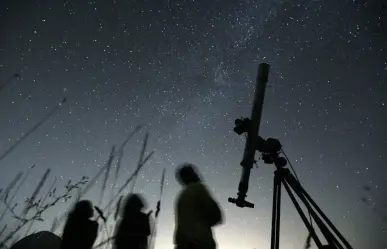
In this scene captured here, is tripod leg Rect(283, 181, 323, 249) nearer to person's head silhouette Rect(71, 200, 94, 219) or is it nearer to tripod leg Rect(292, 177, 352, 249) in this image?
tripod leg Rect(292, 177, 352, 249)

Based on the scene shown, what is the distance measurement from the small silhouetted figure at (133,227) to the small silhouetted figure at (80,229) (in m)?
0.40

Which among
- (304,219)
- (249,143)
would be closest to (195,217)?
(304,219)

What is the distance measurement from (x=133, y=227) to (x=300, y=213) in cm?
241

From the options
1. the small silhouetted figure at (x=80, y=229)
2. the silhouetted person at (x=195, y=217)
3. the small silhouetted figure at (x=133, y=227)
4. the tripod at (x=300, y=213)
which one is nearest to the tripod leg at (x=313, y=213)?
the tripod at (x=300, y=213)

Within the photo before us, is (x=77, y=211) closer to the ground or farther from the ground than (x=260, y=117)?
closer to the ground

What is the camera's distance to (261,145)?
4.79 metres

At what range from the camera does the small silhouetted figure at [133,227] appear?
3.96 m

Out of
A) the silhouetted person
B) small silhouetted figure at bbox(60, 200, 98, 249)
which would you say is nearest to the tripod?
the silhouetted person

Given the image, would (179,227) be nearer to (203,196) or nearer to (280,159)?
(203,196)

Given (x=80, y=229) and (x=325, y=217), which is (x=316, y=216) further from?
(x=80, y=229)

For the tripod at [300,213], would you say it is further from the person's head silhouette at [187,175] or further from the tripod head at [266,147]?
the person's head silhouette at [187,175]

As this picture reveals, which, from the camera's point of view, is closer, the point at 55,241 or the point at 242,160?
the point at 242,160

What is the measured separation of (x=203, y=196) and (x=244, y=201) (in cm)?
152

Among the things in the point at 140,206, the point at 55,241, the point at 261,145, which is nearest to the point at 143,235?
the point at 140,206
